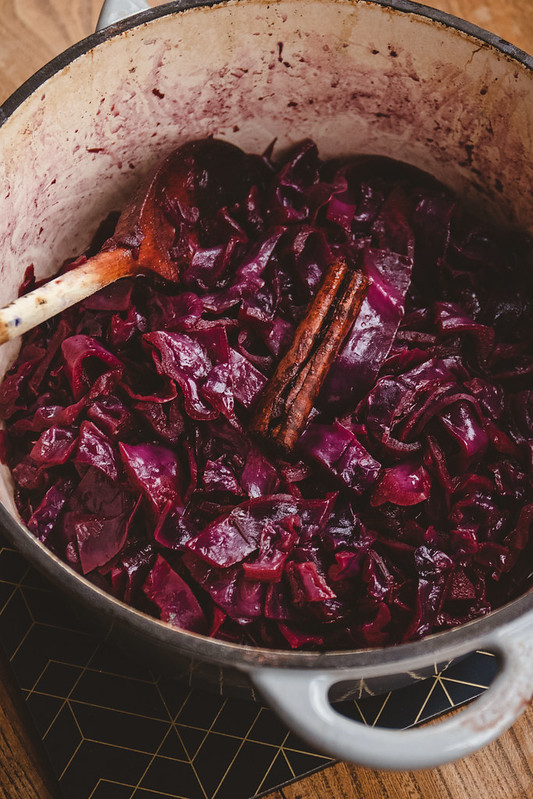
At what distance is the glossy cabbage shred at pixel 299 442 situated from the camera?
1.60m

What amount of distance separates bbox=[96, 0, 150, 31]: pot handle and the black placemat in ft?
4.85

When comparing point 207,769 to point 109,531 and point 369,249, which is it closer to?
point 109,531

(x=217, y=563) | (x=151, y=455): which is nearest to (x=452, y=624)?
(x=217, y=563)

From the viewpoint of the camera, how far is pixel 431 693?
69.2 inches

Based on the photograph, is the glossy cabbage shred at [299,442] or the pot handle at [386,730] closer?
the pot handle at [386,730]

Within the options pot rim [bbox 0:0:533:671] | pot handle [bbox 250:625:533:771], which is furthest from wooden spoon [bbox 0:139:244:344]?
pot handle [bbox 250:625:533:771]

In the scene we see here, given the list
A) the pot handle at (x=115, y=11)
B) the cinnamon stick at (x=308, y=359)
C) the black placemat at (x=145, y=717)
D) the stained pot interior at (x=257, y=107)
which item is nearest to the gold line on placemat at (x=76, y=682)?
the black placemat at (x=145, y=717)

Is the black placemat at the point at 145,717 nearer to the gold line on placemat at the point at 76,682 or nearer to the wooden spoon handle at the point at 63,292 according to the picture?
the gold line on placemat at the point at 76,682

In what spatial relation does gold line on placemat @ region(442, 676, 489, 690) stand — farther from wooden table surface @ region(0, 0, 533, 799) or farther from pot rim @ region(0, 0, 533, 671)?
pot rim @ region(0, 0, 533, 671)

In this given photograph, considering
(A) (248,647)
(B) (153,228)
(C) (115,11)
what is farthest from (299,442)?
(C) (115,11)

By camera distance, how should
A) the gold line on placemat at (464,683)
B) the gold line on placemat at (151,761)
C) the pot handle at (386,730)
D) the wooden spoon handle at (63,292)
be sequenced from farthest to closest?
the gold line on placemat at (464,683), the gold line on placemat at (151,761), the wooden spoon handle at (63,292), the pot handle at (386,730)

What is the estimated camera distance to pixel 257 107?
210 centimetres

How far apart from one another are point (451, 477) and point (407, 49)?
1.18m

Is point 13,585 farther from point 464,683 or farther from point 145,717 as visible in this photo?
point 464,683
